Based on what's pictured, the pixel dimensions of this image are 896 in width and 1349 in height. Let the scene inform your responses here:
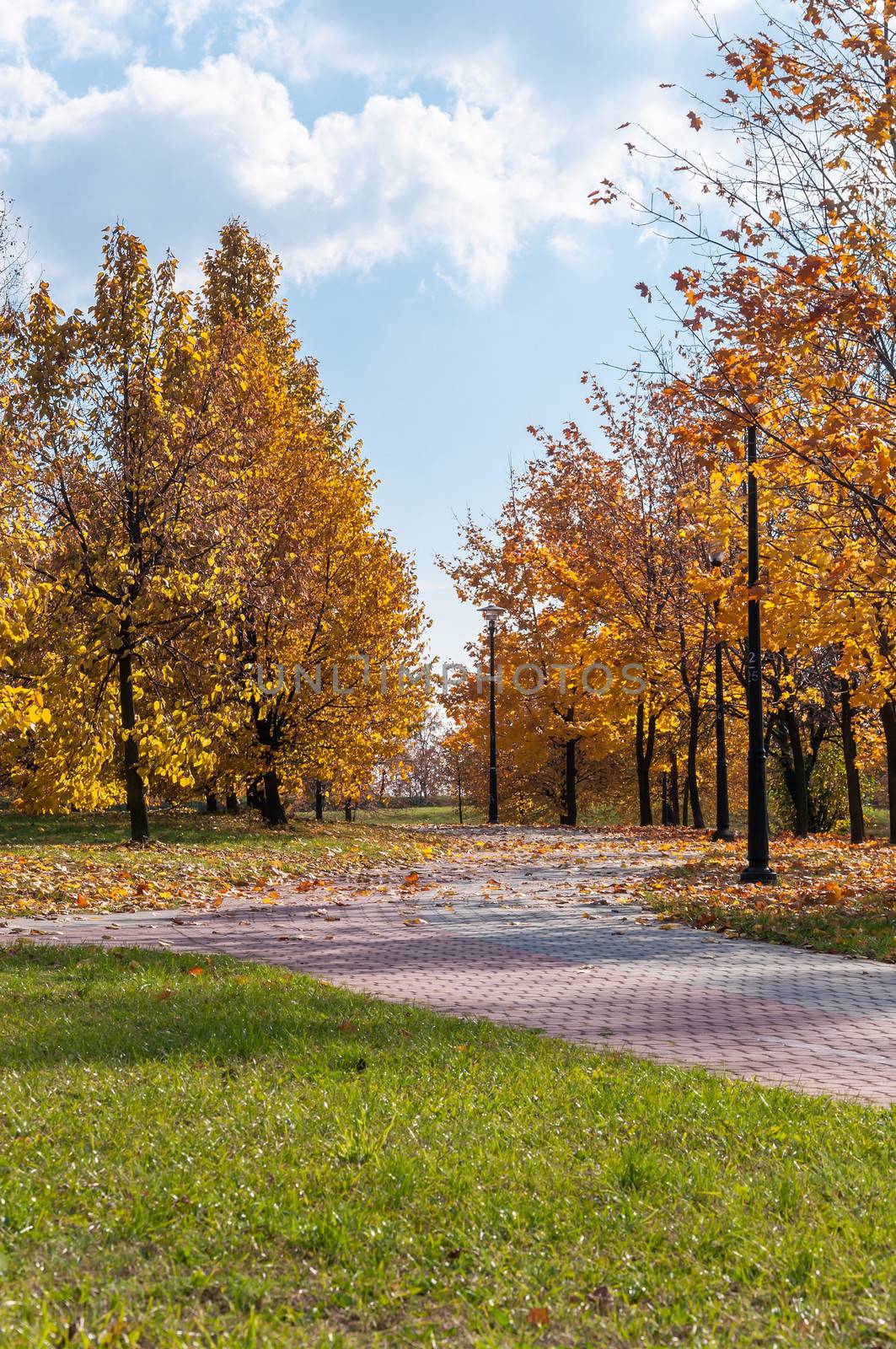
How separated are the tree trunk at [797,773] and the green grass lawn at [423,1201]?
2443 cm

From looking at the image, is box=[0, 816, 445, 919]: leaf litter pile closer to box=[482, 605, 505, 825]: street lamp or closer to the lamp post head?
box=[482, 605, 505, 825]: street lamp

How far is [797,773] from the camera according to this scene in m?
30.2

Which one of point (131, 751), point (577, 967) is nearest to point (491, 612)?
point (131, 751)

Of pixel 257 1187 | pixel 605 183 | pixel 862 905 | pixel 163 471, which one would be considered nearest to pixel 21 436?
pixel 163 471

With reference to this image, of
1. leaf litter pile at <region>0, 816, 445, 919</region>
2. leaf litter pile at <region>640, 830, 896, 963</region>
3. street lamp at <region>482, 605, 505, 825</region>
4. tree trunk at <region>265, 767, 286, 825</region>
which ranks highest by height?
street lamp at <region>482, 605, 505, 825</region>

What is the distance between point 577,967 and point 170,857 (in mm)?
9180

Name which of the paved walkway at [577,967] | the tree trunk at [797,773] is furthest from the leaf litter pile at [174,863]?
the tree trunk at [797,773]

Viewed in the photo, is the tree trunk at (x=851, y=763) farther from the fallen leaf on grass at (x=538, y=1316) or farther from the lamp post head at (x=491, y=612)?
the fallen leaf on grass at (x=538, y=1316)

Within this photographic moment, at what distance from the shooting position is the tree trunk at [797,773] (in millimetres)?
29000

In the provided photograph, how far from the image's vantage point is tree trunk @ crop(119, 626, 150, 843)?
18219 mm

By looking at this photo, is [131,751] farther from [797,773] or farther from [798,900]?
[797,773]

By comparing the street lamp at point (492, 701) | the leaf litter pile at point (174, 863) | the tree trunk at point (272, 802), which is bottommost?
the leaf litter pile at point (174, 863)

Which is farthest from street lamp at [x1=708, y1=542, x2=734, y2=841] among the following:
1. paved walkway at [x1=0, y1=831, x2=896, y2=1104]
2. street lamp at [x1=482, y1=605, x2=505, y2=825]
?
paved walkway at [x1=0, y1=831, x2=896, y2=1104]

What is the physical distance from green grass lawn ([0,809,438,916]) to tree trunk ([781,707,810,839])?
10259 mm
